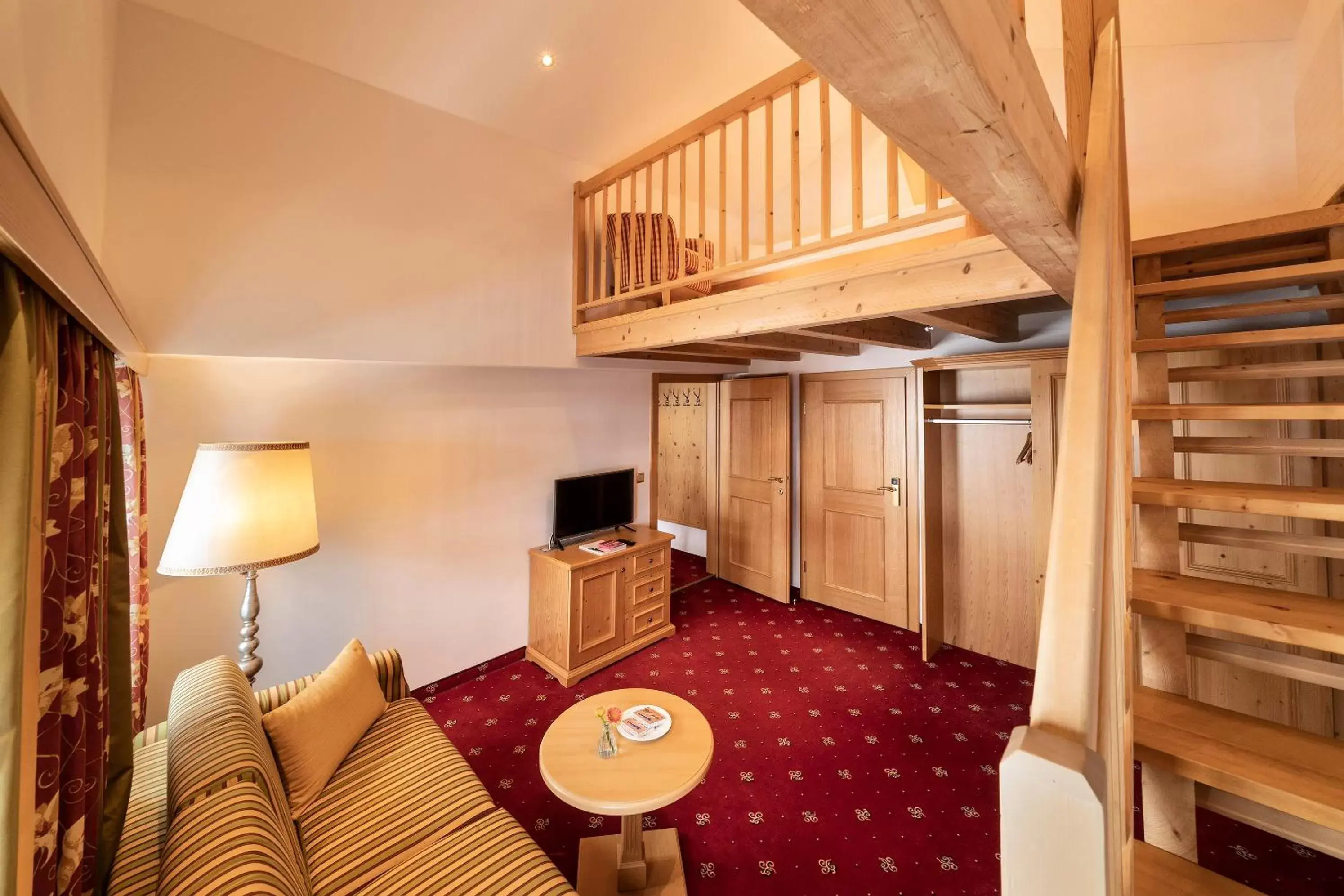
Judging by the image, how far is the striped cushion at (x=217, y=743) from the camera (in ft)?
3.83

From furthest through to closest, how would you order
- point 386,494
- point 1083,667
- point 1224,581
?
point 386,494
point 1224,581
point 1083,667

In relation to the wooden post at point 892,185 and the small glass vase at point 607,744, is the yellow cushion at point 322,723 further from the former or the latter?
the wooden post at point 892,185

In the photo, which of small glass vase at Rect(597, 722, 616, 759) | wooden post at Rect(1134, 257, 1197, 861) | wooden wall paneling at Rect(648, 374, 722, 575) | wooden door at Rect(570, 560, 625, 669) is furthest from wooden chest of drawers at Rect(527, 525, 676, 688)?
wooden post at Rect(1134, 257, 1197, 861)

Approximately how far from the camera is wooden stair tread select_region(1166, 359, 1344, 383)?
138 centimetres

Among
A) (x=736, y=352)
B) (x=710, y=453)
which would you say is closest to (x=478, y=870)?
(x=736, y=352)

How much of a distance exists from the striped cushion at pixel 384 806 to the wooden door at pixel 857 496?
10.1 ft

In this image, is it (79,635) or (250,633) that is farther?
(250,633)

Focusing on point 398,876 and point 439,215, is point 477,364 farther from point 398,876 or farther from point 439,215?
point 398,876

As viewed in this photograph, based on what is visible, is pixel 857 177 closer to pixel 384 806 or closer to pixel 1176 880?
pixel 1176 880

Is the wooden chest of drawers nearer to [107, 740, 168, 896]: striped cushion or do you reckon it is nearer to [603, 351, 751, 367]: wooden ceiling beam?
[603, 351, 751, 367]: wooden ceiling beam

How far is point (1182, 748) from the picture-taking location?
3.02 ft

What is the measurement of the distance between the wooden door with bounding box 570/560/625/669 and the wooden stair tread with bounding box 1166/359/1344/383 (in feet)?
9.30

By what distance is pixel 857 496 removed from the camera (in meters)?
3.83

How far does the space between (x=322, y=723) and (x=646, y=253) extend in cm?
260
